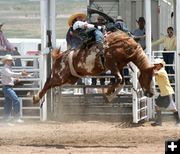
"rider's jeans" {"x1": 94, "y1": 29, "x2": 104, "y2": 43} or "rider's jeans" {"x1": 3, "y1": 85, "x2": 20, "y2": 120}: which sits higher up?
"rider's jeans" {"x1": 94, "y1": 29, "x2": 104, "y2": 43}

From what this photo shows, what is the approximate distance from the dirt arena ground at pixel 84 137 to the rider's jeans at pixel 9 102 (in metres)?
0.37

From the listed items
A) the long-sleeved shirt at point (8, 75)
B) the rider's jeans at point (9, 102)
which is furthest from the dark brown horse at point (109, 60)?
the rider's jeans at point (9, 102)

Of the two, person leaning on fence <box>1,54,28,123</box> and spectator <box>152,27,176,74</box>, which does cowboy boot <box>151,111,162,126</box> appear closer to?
spectator <box>152,27,176,74</box>

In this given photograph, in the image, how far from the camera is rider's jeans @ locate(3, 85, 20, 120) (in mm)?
15953

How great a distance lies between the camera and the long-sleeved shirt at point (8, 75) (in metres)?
15.7

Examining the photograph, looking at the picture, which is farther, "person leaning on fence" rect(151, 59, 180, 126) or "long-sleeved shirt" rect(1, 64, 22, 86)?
"long-sleeved shirt" rect(1, 64, 22, 86)

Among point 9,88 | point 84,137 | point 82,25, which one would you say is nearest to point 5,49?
point 9,88

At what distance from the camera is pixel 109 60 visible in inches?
512

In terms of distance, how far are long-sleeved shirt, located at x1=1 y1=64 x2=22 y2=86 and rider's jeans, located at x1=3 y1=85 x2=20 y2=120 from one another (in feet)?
0.45

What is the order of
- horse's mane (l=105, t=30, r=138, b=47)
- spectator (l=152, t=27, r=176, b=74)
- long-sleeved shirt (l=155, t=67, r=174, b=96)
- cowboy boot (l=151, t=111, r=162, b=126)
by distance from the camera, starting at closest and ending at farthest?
horse's mane (l=105, t=30, r=138, b=47) → long-sleeved shirt (l=155, t=67, r=174, b=96) → cowboy boot (l=151, t=111, r=162, b=126) → spectator (l=152, t=27, r=176, b=74)

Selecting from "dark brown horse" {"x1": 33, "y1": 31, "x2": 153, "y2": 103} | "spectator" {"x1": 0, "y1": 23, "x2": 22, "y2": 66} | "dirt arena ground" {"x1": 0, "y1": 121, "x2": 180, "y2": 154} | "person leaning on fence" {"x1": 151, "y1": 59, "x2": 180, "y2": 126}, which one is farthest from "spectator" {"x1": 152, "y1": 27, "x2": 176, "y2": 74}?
"spectator" {"x1": 0, "y1": 23, "x2": 22, "y2": 66}

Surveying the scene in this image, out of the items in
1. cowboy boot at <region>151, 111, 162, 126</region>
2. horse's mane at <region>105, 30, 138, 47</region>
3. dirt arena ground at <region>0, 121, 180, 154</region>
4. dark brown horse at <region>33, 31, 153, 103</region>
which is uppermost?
horse's mane at <region>105, 30, 138, 47</region>

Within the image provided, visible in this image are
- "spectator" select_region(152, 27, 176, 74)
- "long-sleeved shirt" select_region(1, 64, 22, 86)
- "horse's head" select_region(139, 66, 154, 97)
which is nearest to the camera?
"horse's head" select_region(139, 66, 154, 97)

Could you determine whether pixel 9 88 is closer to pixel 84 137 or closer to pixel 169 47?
pixel 84 137
